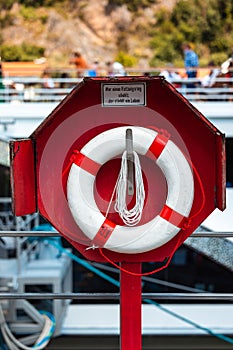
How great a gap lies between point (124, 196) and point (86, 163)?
0.13 metres

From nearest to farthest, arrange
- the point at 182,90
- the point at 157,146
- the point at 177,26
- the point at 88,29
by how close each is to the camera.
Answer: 1. the point at 157,146
2. the point at 182,90
3. the point at 177,26
4. the point at 88,29

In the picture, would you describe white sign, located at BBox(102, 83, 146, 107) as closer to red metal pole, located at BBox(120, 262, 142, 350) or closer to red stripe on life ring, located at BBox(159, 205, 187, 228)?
red stripe on life ring, located at BBox(159, 205, 187, 228)

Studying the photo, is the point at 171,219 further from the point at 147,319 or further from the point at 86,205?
the point at 147,319

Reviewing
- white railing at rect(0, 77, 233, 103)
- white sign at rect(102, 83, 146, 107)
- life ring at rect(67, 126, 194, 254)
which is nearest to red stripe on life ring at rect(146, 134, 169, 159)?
life ring at rect(67, 126, 194, 254)

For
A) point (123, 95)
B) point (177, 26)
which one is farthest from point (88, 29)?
point (123, 95)

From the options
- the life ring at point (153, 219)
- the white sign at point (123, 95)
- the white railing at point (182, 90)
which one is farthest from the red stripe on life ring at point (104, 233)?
the white railing at point (182, 90)

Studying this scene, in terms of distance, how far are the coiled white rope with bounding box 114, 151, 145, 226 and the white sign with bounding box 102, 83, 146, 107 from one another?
129 mm

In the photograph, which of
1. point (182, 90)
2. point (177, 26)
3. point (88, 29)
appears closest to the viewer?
point (182, 90)

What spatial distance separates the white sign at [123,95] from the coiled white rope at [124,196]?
0.13 meters

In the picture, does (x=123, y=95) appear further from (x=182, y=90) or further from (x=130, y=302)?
(x=182, y=90)

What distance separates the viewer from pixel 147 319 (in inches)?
211

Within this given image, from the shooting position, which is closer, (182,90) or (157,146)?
(157,146)

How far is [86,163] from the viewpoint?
1.47 m

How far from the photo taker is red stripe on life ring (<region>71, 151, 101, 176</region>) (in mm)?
1475
